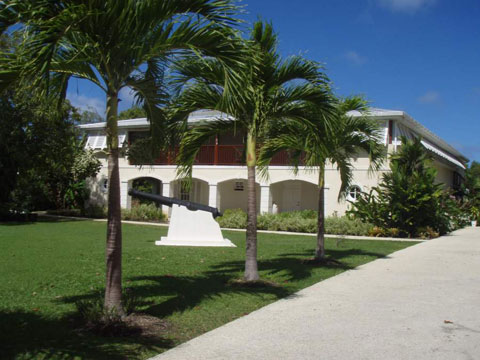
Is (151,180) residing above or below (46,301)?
above

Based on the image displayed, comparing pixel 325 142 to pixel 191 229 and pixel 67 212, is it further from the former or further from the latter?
pixel 67 212

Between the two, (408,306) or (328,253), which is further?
(328,253)

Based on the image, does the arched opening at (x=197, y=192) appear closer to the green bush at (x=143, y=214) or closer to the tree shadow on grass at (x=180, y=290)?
the green bush at (x=143, y=214)

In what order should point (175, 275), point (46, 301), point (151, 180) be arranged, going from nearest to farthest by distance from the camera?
point (46, 301) < point (175, 275) < point (151, 180)

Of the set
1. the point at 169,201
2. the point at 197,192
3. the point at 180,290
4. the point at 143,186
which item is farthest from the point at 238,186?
the point at 180,290

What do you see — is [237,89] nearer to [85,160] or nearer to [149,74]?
[149,74]

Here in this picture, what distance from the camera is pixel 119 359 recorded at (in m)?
4.26

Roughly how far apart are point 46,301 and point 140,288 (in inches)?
58.4

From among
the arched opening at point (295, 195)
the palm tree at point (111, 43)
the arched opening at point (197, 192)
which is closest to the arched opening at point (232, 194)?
the arched opening at point (197, 192)

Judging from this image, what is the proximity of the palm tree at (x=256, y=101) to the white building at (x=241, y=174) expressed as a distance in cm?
1067

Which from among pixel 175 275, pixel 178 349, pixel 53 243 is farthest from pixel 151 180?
pixel 178 349

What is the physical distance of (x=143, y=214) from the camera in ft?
74.8

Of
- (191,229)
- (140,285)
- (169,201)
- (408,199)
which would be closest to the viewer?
(140,285)

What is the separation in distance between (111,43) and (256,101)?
9.84ft
